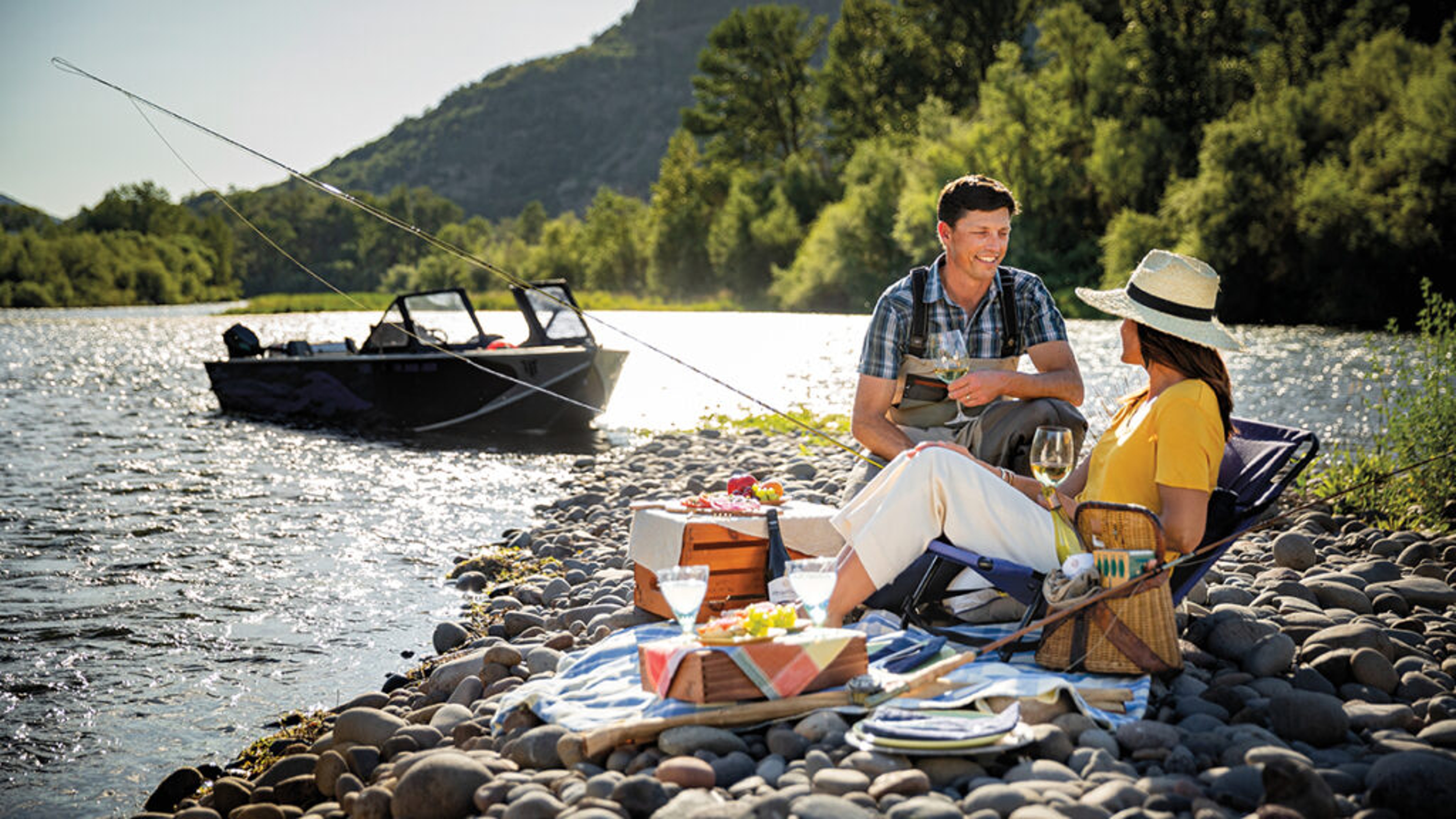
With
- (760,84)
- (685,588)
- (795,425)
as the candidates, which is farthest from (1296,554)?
(760,84)

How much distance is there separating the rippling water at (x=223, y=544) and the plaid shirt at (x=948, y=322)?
2973mm

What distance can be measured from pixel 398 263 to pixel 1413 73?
13681cm

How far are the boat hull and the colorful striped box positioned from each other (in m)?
10.6

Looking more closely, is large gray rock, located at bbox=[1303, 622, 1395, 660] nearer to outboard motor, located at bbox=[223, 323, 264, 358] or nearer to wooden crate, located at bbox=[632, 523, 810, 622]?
wooden crate, located at bbox=[632, 523, 810, 622]

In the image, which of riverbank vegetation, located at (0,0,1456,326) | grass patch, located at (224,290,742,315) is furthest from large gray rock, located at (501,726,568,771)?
grass patch, located at (224,290,742,315)

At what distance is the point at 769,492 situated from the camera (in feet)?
18.1

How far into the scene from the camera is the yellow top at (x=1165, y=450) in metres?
3.93

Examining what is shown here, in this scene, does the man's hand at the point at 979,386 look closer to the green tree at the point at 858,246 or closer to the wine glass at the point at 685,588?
the wine glass at the point at 685,588

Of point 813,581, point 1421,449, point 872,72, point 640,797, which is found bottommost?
point 640,797

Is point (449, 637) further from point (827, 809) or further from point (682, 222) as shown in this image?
point (682, 222)

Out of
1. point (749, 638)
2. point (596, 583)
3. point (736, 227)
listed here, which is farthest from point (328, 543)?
point (736, 227)

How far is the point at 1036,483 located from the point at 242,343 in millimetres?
16895

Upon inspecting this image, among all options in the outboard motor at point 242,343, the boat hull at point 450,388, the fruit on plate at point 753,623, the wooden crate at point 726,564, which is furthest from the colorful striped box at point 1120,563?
the outboard motor at point 242,343

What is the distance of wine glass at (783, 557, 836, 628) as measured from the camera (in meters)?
3.98
